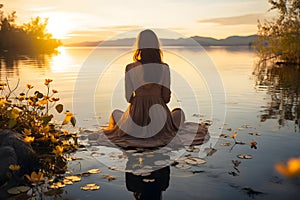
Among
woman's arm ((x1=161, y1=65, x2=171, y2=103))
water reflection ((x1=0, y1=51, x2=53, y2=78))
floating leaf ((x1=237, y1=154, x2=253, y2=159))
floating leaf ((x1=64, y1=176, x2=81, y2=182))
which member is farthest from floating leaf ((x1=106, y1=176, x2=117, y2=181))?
water reflection ((x1=0, y1=51, x2=53, y2=78))

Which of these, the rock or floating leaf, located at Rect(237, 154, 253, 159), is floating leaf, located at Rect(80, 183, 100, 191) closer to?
the rock

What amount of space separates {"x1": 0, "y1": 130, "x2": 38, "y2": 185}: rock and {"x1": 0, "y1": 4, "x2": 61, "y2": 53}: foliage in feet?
220

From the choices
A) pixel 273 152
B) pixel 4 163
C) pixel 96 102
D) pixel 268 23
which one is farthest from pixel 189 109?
pixel 268 23

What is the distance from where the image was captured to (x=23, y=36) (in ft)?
257

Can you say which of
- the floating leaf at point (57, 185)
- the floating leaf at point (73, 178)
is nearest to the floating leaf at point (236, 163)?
the floating leaf at point (73, 178)

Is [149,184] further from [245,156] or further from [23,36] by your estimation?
[23,36]

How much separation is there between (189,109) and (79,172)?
215 inches

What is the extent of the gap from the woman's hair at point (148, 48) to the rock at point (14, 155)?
276cm

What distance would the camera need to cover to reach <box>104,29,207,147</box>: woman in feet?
19.1

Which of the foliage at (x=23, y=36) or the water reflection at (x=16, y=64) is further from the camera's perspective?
the foliage at (x=23, y=36)

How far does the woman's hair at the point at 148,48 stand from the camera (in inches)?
228

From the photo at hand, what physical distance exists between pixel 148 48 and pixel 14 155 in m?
3.16

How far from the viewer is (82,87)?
13984mm

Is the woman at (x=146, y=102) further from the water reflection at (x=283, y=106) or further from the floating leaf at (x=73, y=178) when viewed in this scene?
the water reflection at (x=283, y=106)
